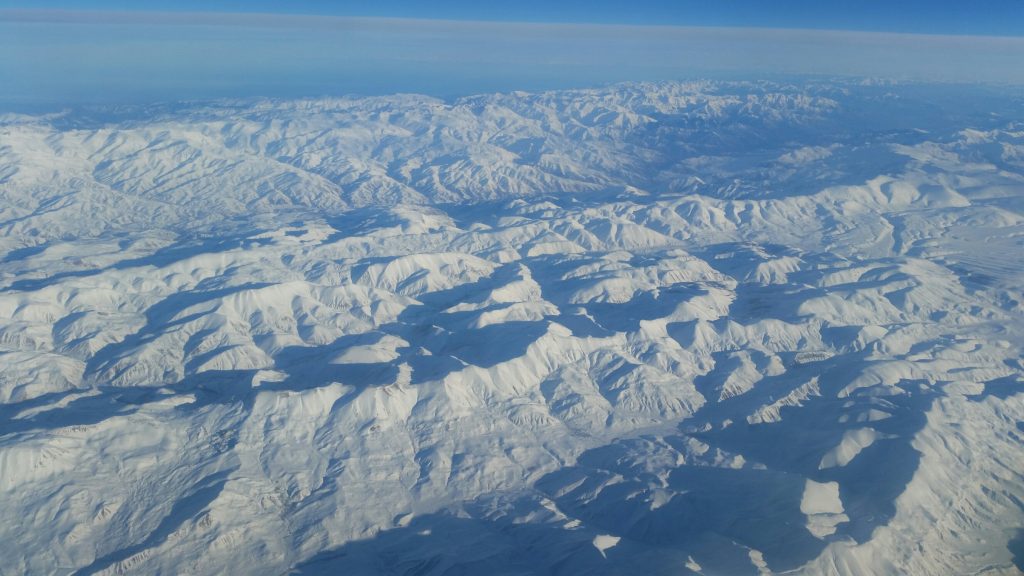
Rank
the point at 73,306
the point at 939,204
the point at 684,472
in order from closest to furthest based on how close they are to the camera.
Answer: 1. the point at 684,472
2. the point at 73,306
3. the point at 939,204

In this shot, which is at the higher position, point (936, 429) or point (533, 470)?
point (936, 429)

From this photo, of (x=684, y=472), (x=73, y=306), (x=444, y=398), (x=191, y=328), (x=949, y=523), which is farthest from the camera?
(x=73, y=306)

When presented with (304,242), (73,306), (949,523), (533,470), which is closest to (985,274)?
(949,523)

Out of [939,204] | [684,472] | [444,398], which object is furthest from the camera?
[939,204]

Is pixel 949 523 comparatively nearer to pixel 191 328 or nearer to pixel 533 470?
pixel 533 470

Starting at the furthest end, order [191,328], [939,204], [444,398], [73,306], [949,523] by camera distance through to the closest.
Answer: [939,204] < [73,306] < [191,328] < [444,398] < [949,523]

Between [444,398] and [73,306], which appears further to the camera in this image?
[73,306]

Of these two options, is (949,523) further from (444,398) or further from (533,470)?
(444,398)

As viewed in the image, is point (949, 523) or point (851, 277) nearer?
point (949, 523)

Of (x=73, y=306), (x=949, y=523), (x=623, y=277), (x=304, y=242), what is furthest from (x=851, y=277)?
(x=73, y=306)
